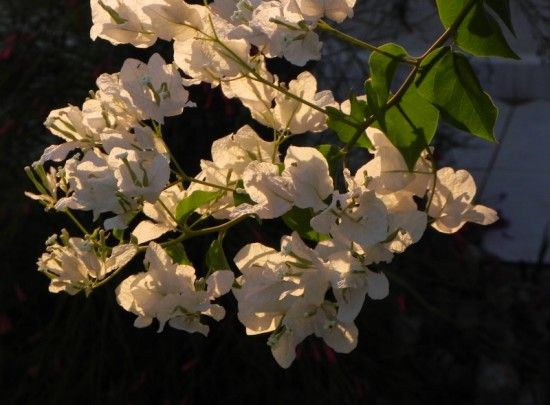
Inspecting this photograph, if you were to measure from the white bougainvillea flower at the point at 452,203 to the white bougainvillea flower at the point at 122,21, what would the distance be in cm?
16

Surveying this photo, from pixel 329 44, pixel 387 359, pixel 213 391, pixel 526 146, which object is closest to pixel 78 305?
pixel 213 391

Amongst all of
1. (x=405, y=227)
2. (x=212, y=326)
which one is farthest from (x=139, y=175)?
(x=212, y=326)

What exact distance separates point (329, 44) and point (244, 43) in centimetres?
151

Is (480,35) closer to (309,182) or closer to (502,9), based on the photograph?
(502,9)

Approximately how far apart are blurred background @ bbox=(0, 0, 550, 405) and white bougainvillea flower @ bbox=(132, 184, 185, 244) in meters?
0.94

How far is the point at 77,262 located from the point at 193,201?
7 cm

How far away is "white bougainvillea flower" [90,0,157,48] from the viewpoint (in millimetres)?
585

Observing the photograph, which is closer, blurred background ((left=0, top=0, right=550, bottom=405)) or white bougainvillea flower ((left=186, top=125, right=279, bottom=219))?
white bougainvillea flower ((left=186, top=125, right=279, bottom=219))

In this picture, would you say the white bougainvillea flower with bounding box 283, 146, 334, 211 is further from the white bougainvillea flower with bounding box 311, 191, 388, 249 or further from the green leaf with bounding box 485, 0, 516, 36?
the green leaf with bounding box 485, 0, 516, 36

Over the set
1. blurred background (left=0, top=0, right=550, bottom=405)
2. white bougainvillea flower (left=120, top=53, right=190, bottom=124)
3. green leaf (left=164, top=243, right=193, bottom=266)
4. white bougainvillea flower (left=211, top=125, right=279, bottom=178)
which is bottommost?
blurred background (left=0, top=0, right=550, bottom=405)

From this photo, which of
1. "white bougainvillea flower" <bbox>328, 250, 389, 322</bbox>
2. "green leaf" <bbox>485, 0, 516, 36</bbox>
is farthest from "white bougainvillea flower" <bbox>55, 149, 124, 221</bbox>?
"green leaf" <bbox>485, 0, 516, 36</bbox>

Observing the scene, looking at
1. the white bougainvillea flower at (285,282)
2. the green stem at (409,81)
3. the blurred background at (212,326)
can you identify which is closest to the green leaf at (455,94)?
the green stem at (409,81)

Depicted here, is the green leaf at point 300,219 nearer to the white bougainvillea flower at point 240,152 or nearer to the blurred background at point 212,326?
the white bougainvillea flower at point 240,152

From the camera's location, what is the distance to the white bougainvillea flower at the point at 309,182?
1.75ft
